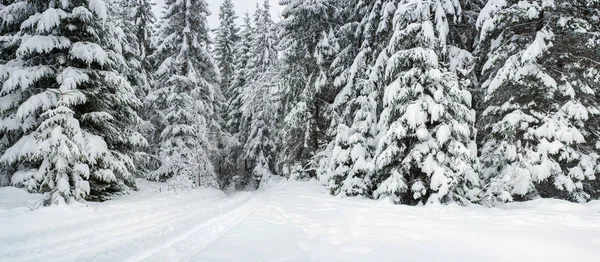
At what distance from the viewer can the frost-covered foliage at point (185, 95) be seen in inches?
722

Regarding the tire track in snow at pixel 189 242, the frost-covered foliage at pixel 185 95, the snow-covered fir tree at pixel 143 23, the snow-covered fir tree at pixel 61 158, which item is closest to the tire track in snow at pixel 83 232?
the tire track in snow at pixel 189 242

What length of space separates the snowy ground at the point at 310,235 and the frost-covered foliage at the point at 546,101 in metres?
1.32

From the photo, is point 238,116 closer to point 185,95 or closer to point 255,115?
point 255,115

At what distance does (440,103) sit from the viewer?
352 inches

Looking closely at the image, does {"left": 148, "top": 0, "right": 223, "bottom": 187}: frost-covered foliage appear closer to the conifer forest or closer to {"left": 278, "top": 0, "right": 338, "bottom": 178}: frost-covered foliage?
the conifer forest

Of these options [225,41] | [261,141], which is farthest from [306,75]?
[225,41]

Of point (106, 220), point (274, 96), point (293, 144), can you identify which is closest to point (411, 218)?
point (106, 220)

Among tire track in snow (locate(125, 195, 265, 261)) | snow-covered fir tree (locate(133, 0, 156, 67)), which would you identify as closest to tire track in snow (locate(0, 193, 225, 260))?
tire track in snow (locate(125, 195, 265, 261))

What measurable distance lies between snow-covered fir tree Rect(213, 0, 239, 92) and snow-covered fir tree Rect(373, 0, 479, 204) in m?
24.4

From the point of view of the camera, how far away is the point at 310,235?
5.68 m

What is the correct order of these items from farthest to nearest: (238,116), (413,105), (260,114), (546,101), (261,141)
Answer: (238,116)
(261,141)
(260,114)
(546,101)
(413,105)

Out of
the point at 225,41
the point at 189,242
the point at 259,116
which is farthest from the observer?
the point at 225,41

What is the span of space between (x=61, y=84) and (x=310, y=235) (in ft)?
30.1

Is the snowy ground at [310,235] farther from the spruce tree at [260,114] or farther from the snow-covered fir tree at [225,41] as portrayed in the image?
the snow-covered fir tree at [225,41]
